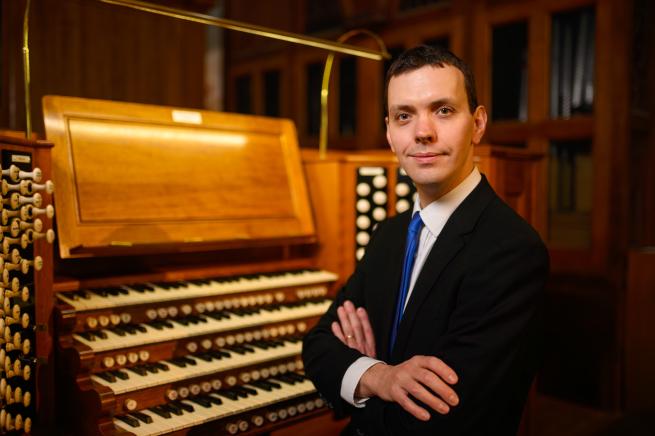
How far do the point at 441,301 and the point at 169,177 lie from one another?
1.76 metres

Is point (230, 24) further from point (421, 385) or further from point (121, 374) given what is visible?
point (421, 385)

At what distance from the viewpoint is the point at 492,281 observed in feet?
5.28

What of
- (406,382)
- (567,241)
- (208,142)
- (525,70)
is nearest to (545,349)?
(567,241)

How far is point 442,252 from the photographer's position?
5.73 feet

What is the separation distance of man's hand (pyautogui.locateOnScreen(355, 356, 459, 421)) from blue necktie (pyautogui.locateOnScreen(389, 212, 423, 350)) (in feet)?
0.81

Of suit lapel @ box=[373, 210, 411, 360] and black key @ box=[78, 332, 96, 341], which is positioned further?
black key @ box=[78, 332, 96, 341]

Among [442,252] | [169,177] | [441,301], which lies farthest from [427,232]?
[169,177]

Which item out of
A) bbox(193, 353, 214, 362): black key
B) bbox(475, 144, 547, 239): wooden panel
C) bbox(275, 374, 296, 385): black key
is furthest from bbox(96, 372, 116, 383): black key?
bbox(475, 144, 547, 239): wooden panel

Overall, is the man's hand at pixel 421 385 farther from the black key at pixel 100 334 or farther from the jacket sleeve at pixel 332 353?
the black key at pixel 100 334

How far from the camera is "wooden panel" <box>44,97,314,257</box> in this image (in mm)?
2646

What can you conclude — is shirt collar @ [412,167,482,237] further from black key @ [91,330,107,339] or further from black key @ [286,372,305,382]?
black key @ [91,330,107,339]

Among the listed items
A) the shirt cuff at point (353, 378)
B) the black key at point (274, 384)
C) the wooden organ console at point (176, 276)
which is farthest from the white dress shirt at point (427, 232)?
the black key at point (274, 384)

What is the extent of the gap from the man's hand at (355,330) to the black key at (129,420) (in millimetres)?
881

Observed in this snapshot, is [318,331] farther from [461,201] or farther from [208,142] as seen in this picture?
[208,142]
